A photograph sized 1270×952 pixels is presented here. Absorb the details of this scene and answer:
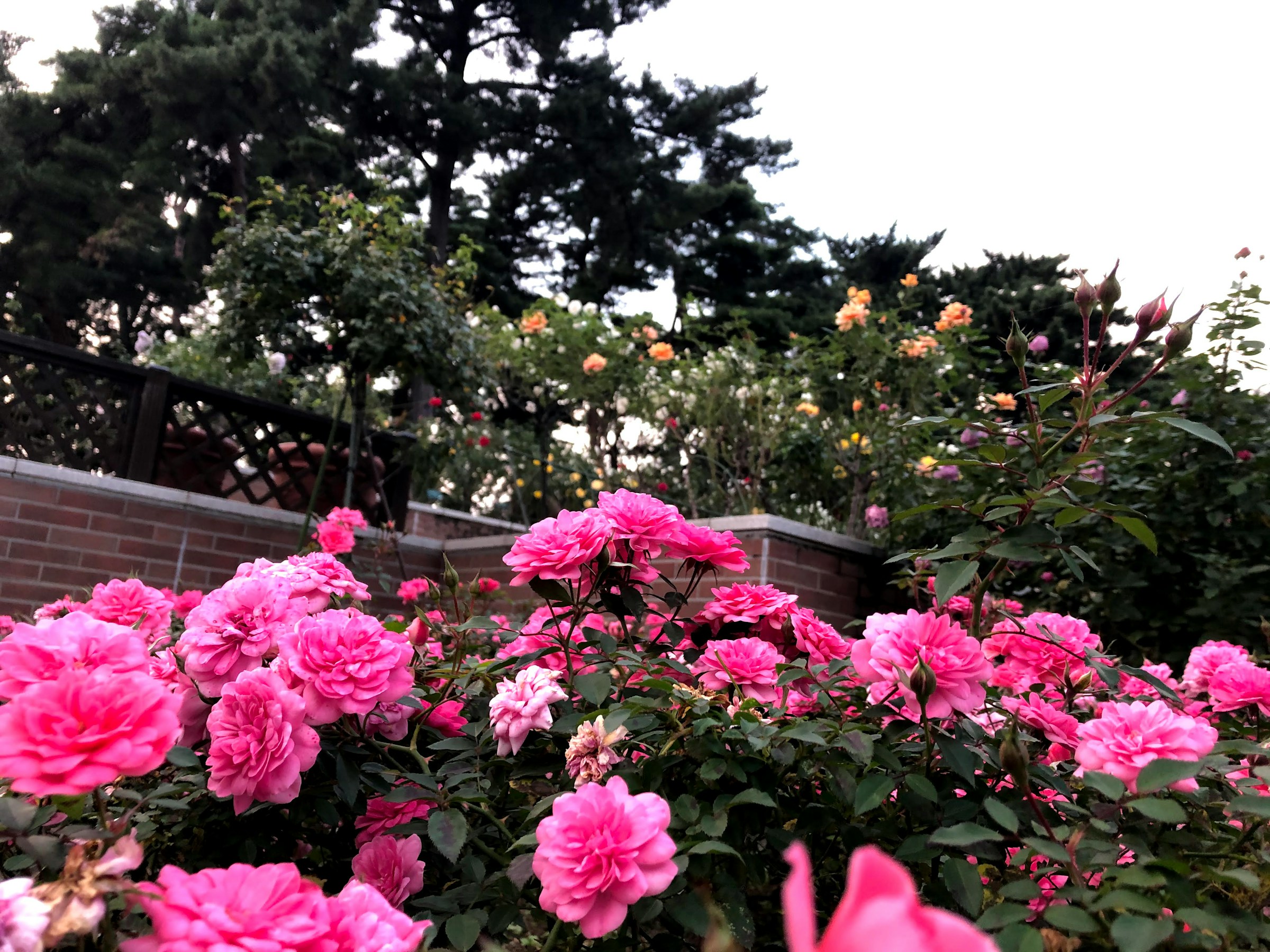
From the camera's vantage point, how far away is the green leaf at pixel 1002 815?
0.64m

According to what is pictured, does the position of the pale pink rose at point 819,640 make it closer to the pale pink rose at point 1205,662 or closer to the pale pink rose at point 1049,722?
the pale pink rose at point 1049,722

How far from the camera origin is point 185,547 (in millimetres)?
4375

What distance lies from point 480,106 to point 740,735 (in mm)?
12057

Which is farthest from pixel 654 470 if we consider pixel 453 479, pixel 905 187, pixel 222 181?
pixel 222 181

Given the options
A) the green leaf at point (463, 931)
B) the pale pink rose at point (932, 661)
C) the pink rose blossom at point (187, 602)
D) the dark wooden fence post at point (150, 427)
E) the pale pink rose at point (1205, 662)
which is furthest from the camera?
the dark wooden fence post at point (150, 427)

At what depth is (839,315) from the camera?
4.60 meters

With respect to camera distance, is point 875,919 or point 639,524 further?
point 639,524

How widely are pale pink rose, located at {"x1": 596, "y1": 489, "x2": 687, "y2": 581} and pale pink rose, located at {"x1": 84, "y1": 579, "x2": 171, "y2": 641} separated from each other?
737 mm

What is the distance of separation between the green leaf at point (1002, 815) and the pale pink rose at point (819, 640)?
47 centimetres

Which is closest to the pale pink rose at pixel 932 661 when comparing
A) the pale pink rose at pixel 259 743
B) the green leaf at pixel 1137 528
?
the green leaf at pixel 1137 528

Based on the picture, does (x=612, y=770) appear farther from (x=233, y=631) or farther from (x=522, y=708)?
(x=233, y=631)

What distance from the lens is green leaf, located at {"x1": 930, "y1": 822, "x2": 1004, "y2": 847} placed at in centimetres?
64

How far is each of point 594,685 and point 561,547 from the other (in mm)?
174

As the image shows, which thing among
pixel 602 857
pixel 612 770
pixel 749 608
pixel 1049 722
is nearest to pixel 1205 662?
pixel 1049 722
